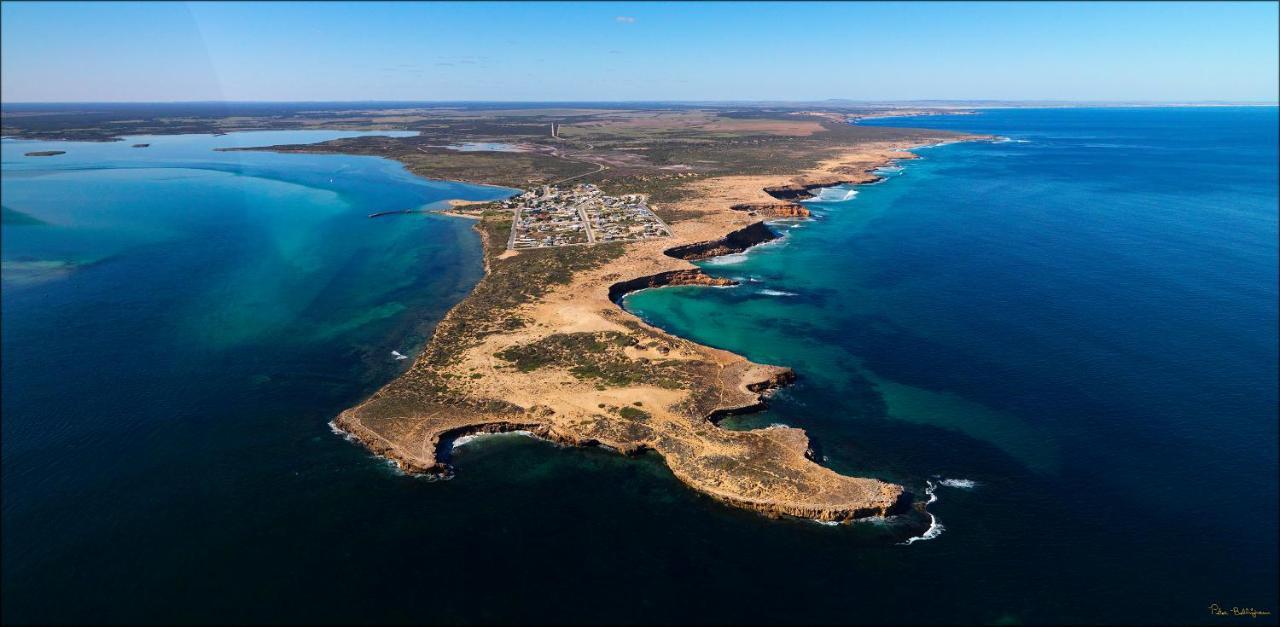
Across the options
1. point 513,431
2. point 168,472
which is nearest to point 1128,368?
point 513,431

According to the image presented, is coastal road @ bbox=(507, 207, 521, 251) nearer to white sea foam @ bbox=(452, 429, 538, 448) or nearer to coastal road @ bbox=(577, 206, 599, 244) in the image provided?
coastal road @ bbox=(577, 206, 599, 244)

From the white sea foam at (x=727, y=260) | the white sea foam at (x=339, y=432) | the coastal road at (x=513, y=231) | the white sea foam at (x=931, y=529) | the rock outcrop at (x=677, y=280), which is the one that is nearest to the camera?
the white sea foam at (x=931, y=529)

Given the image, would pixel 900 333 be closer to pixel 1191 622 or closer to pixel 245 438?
pixel 1191 622

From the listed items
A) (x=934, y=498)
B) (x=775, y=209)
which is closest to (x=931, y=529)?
(x=934, y=498)

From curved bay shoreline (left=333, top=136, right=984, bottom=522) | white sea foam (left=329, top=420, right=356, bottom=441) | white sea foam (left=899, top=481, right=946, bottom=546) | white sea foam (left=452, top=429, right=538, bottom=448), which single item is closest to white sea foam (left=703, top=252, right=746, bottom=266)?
curved bay shoreline (left=333, top=136, right=984, bottom=522)

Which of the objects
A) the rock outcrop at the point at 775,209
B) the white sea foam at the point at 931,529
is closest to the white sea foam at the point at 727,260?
the rock outcrop at the point at 775,209

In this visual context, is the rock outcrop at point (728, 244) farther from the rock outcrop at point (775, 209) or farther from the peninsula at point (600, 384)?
the rock outcrop at point (775, 209)
